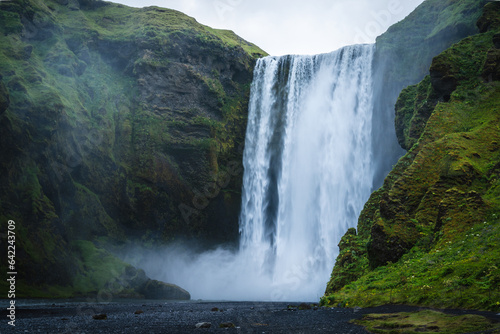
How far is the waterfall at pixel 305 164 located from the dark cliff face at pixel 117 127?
3469mm

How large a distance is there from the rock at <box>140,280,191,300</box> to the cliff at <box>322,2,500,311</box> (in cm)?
2080

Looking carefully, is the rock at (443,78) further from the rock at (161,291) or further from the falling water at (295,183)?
the rock at (161,291)

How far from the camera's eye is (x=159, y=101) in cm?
5216

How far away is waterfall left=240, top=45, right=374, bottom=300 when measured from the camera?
1671 inches

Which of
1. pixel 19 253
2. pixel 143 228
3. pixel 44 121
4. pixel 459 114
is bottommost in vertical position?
pixel 19 253

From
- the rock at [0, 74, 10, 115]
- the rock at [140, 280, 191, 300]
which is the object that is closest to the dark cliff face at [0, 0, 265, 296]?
the rock at [0, 74, 10, 115]

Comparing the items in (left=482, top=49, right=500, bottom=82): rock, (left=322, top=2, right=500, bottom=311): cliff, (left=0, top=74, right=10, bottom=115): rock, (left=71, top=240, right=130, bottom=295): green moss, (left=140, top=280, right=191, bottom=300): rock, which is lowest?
(left=140, top=280, right=191, bottom=300): rock

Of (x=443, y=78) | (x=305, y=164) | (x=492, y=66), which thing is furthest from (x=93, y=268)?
(x=492, y=66)

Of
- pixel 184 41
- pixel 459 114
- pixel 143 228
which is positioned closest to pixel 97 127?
pixel 143 228

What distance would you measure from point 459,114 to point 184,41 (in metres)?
40.9

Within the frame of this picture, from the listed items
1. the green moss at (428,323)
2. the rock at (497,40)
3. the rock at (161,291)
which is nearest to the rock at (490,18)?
the rock at (497,40)

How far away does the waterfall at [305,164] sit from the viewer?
42.4 metres

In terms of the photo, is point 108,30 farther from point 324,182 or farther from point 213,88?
point 324,182

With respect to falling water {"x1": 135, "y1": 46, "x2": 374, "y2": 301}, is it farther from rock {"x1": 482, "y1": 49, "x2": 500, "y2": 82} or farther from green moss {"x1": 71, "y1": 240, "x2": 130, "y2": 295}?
rock {"x1": 482, "y1": 49, "x2": 500, "y2": 82}
